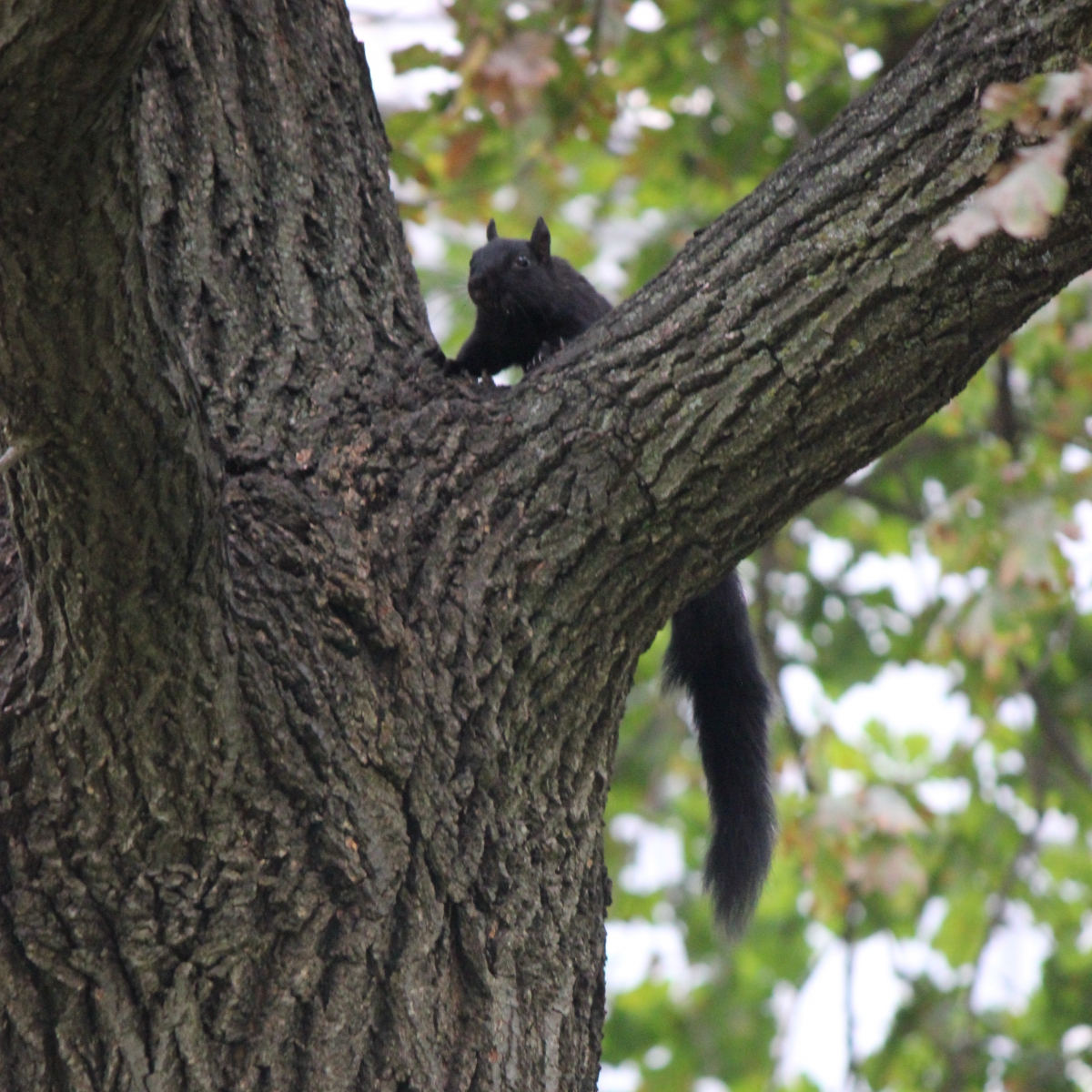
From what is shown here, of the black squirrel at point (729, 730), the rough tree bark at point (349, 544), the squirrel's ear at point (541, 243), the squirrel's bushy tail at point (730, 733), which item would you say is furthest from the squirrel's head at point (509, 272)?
the rough tree bark at point (349, 544)

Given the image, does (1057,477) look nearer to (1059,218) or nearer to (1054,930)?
(1054,930)

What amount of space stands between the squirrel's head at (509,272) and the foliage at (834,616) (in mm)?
280

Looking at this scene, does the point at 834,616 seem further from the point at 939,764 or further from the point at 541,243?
the point at 541,243

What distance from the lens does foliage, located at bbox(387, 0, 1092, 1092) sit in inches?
155

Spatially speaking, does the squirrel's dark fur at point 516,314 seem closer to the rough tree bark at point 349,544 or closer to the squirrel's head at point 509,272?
the squirrel's head at point 509,272

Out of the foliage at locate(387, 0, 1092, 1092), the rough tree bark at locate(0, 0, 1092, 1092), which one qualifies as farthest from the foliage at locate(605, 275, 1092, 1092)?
the rough tree bark at locate(0, 0, 1092, 1092)

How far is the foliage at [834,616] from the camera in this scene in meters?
3.94

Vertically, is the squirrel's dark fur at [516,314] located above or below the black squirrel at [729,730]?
above

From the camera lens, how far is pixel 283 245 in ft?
6.91

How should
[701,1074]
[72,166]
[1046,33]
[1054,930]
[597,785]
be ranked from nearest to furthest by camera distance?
[72,166], [1046,33], [597,785], [1054,930], [701,1074]

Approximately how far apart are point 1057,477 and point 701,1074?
11.3 ft

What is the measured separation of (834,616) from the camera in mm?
5773

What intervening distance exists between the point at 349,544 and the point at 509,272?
1.85 meters

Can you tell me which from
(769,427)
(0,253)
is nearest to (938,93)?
(769,427)
